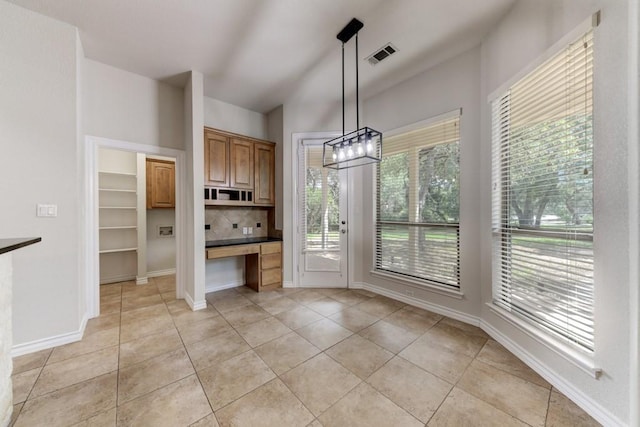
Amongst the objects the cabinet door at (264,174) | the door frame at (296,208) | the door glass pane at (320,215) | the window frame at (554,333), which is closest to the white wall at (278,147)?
the cabinet door at (264,174)

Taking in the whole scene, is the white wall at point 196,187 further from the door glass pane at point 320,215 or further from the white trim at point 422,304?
the white trim at point 422,304

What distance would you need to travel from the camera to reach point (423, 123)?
2980mm

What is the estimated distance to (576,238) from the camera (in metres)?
1.63

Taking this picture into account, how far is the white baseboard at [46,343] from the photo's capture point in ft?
6.69

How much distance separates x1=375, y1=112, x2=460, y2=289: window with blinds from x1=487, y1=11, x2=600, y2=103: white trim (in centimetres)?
50

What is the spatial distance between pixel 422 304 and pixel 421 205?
1257 millimetres

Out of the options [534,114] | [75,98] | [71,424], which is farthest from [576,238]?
[75,98]

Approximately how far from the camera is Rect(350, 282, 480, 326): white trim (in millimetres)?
2642

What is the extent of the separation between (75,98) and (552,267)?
4386mm

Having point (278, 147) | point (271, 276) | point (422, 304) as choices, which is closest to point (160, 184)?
point (278, 147)

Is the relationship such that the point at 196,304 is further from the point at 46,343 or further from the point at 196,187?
the point at 196,187

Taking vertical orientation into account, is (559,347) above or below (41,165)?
below

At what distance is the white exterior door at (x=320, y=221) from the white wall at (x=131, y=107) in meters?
1.83

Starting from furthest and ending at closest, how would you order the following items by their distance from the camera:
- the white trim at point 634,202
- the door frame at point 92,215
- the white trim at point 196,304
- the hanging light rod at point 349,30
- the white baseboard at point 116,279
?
the white baseboard at point 116,279, the white trim at point 196,304, the door frame at point 92,215, the hanging light rod at point 349,30, the white trim at point 634,202
